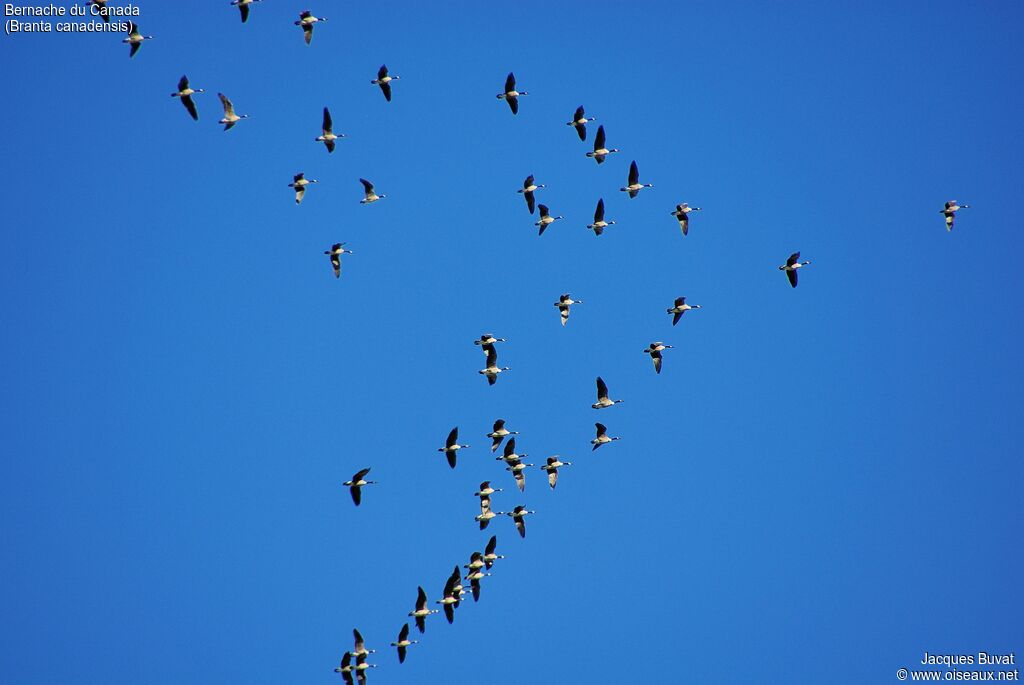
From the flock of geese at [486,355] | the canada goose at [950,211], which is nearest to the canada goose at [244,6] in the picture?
the flock of geese at [486,355]

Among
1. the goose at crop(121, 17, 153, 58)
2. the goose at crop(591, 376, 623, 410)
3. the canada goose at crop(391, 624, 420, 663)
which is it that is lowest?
the canada goose at crop(391, 624, 420, 663)

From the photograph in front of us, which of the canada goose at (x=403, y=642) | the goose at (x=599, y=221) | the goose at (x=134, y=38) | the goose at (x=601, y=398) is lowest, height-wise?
the canada goose at (x=403, y=642)

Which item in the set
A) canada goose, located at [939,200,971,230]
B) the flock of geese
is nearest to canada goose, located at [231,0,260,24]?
the flock of geese

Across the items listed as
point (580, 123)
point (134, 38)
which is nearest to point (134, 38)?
point (134, 38)

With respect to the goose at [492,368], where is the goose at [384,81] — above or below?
above

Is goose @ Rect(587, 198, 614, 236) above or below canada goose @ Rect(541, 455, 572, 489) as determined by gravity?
above

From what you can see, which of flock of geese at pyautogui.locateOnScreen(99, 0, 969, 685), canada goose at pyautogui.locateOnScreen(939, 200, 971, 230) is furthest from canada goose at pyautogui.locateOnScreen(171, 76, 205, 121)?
canada goose at pyautogui.locateOnScreen(939, 200, 971, 230)

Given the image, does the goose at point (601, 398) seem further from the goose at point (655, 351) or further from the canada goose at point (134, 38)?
the canada goose at point (134, 38)

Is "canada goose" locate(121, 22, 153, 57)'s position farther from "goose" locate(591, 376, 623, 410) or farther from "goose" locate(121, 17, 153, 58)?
"goose" locate(591, 376, 623, 410)

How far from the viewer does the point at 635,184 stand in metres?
68.5

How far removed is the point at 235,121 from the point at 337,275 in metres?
7.74

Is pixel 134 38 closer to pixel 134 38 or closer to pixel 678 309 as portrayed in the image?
pixel 134 38

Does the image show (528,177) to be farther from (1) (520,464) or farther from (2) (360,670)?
(2) (360,670)

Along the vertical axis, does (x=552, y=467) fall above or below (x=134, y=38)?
below
